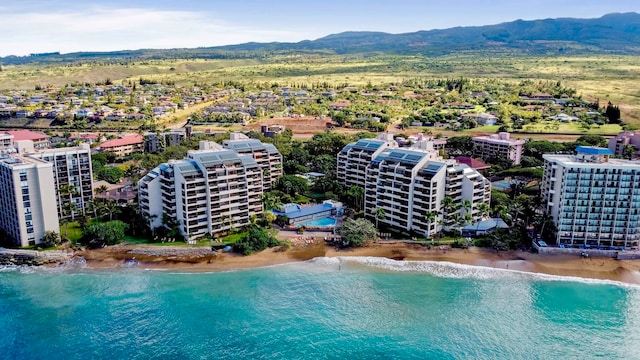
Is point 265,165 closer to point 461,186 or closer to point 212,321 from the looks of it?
point 461,186

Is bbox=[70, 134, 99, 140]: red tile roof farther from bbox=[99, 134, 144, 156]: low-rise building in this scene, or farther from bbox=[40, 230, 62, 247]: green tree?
bbox=[40, 230, 62, 247]: green tree

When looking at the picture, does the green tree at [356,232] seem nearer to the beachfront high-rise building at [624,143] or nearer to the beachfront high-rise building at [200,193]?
the beachfront high-rise building at [200,193]

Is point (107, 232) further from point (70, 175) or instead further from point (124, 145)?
point (124, 145)

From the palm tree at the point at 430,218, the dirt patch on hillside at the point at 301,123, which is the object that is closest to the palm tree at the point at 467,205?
the palm tree at the point at 430,218

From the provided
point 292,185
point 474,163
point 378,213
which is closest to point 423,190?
Answer: point 378,213

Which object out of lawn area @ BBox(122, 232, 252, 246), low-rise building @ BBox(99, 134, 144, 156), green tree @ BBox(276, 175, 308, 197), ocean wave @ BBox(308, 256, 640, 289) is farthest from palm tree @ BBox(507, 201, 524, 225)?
low-rise building @ BBox(99, 134, 144, 156)

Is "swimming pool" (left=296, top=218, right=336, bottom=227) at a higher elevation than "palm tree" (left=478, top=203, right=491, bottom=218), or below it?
below
